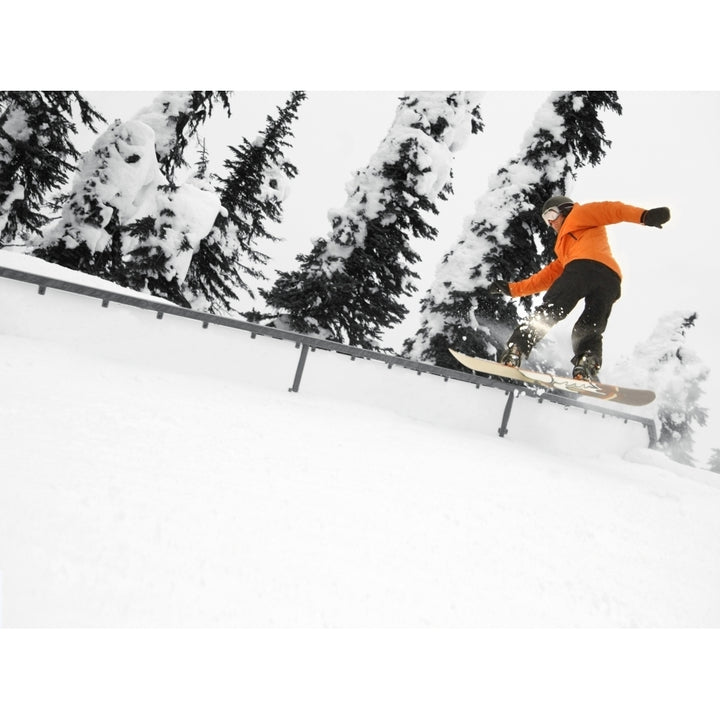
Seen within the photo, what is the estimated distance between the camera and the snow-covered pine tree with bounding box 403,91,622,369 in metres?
11.0

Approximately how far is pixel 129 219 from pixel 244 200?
187 inches

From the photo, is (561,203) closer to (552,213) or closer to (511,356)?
(552,213)

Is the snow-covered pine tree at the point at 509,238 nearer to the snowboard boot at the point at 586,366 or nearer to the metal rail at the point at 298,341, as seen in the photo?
the metal rail at the point at 298,341

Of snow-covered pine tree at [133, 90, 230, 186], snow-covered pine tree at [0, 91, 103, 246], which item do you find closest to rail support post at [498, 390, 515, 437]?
snow-covered pine tree at [133, 90, 230, 186]

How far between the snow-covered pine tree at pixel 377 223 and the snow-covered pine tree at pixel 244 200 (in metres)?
4.03

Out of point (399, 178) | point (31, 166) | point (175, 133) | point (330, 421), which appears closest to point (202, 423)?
point (330, 421)

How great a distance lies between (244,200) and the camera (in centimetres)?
1481

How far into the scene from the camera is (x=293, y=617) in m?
2.17

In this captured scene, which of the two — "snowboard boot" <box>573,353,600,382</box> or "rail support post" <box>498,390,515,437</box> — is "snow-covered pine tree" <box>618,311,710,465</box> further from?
"snowboard boot" <box>573,353,600,382</box>


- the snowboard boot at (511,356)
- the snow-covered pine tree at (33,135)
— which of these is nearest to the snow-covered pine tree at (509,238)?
the snowboard boot at (511,356)

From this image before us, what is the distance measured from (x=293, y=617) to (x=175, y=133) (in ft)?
41.0

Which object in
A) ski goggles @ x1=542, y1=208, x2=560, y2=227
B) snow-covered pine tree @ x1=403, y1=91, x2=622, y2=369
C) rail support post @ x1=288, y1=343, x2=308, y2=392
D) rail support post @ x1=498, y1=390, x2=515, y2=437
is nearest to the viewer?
ski goggles @ x1=542, y1=208, x2=560, y2=227

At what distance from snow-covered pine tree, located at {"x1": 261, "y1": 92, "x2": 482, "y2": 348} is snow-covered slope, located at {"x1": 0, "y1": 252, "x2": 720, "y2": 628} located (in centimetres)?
403

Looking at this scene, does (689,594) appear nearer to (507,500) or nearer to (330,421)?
(507,500)
